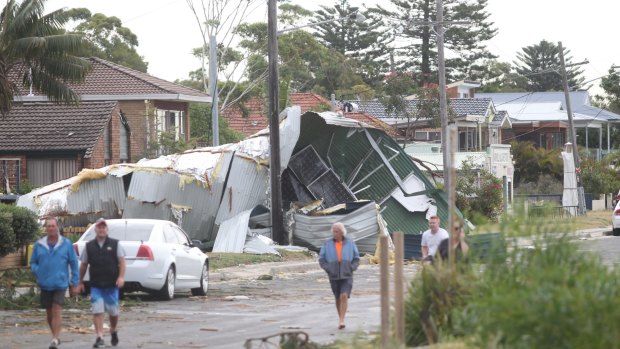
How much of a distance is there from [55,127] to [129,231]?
23137mm

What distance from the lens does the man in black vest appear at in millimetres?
15805

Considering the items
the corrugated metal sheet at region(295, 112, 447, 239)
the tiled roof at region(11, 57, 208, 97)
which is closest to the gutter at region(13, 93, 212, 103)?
the tiled roof at region(11, 57, 208, 97)

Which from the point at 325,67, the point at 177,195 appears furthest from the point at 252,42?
the point at 177,195

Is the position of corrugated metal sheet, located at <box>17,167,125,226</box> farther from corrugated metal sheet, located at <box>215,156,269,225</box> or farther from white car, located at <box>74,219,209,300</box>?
white car, located at <box>74,219,209,300</box>

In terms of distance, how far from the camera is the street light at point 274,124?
33.0 metres

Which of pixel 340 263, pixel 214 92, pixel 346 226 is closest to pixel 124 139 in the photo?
pixel 214 92

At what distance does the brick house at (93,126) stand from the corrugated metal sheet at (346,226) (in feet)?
34.0

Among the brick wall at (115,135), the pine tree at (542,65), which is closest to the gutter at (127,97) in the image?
the brick wall at (115,135)

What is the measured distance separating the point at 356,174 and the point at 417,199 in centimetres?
225

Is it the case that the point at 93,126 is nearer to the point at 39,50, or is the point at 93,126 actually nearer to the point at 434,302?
the point at 39,50

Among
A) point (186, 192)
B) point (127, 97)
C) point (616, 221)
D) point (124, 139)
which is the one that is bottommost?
point (616, 221)

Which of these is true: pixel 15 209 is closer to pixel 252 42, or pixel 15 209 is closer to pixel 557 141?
pixel 252 42

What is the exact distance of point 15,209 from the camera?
23984 millimetres

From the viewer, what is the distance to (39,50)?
29156 mm
